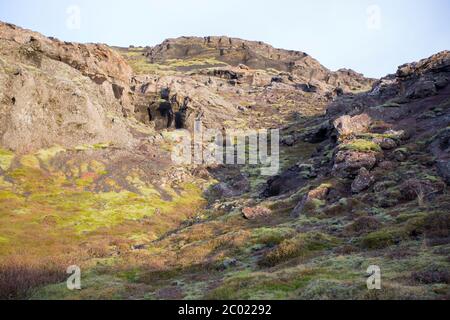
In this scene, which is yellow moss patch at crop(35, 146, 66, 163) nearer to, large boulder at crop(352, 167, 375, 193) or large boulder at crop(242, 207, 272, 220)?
large boulder at crop(242, 207, 272, 220)

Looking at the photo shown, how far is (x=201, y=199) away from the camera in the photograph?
277 feet

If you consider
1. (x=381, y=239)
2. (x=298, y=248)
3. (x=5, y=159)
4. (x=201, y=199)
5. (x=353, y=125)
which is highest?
(x=353, y=125)

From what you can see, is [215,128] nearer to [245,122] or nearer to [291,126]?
[245,122]

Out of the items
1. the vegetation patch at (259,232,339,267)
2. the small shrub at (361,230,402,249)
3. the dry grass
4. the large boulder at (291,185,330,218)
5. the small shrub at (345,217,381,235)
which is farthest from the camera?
the large boulder at (291,185,330,218)

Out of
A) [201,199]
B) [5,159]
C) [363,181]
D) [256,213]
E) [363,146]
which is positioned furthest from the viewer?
[201,199]

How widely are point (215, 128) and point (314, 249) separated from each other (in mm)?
121762

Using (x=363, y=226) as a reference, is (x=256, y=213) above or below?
above

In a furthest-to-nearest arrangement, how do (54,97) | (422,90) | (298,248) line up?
(54,97) → (422,90) → (298,248)

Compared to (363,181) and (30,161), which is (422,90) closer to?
(363,181)

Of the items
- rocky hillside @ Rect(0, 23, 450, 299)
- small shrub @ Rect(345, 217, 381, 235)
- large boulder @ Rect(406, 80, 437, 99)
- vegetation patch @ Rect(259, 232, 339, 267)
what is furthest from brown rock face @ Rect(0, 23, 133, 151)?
small shrub @ Rect(345, 217, 381, 235)

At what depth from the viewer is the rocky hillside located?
925 inches

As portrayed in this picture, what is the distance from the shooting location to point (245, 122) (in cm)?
16288

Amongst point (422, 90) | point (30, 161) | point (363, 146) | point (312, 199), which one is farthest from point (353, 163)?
point (30, 161)

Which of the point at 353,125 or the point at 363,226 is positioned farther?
the point at 353,125
